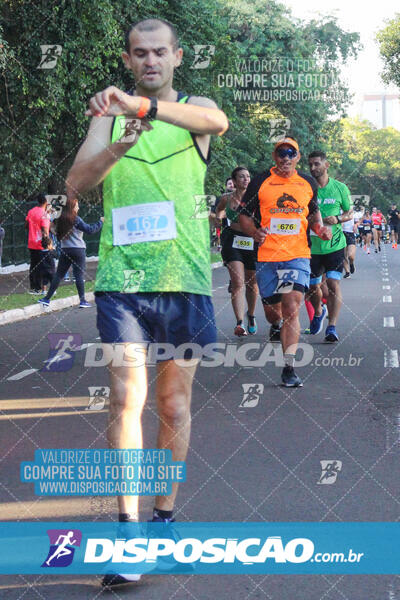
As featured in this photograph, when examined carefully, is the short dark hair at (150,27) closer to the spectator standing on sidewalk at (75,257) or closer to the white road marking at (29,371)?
the white road marking at (29,371)

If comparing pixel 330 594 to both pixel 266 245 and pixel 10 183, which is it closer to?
pixel 266 245

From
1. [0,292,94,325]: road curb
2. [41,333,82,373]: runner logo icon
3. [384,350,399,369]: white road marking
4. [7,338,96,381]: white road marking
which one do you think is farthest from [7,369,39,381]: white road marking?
[0,292,94,325]: road curb

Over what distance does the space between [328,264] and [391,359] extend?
1.76 meters

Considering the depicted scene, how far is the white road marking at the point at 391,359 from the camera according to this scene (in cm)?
1003

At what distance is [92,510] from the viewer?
510 cm

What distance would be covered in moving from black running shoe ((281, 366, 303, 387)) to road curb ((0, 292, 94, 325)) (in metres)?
7.19

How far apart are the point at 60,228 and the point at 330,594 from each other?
170 cm

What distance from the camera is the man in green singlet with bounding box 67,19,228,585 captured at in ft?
13.4

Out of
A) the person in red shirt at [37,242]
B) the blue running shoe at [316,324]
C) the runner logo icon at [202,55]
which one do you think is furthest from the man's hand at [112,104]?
the runner logo icon at [202,55]

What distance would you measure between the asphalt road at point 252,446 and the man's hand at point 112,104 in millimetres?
1682

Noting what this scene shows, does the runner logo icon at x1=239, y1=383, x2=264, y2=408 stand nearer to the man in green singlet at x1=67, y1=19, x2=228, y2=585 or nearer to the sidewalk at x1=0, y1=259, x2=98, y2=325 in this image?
the man in green singlet at x1=67, y1=19, x2=228, y2=585

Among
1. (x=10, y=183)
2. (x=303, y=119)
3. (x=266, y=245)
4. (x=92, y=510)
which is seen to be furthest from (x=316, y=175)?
(x=303, y=119)

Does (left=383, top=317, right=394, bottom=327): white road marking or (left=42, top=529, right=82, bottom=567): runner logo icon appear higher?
(left=42, top=529, right=82, bottom=567): runner logo icon

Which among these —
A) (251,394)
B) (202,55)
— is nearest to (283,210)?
(251,394)
